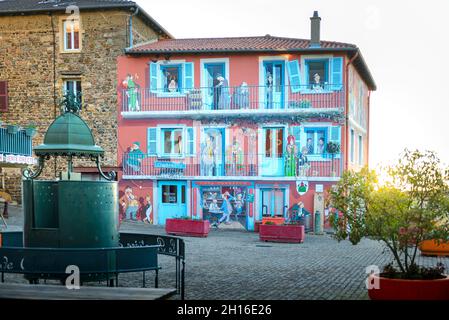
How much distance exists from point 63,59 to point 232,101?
26.1 ft

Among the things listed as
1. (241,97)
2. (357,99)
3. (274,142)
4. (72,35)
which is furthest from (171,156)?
(357,99)

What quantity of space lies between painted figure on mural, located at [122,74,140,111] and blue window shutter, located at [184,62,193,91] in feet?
7.40

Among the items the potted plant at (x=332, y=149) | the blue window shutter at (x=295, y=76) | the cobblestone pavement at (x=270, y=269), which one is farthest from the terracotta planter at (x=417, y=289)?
the blue window shutter at (x=295, y=76)

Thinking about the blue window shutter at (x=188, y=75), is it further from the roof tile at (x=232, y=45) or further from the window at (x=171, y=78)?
the roof tile at (x=232, y=45)

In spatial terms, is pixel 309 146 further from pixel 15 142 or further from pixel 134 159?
pixel 15 142

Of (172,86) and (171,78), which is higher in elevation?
(171,78)

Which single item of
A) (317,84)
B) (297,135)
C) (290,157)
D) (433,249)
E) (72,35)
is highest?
(72,35)

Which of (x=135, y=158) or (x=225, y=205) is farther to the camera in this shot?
(x=135, y=158)

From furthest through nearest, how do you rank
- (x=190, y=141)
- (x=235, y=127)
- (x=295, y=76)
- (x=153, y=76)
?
(x=153, y=76)
(x=190, y=141)
(x=235, y=127)
(x=295, y=76)

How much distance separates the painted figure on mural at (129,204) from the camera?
2575cm

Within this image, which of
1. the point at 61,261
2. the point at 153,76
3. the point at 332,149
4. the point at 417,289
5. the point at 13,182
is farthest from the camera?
the point at 13,182

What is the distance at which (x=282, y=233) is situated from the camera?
19828 mm
